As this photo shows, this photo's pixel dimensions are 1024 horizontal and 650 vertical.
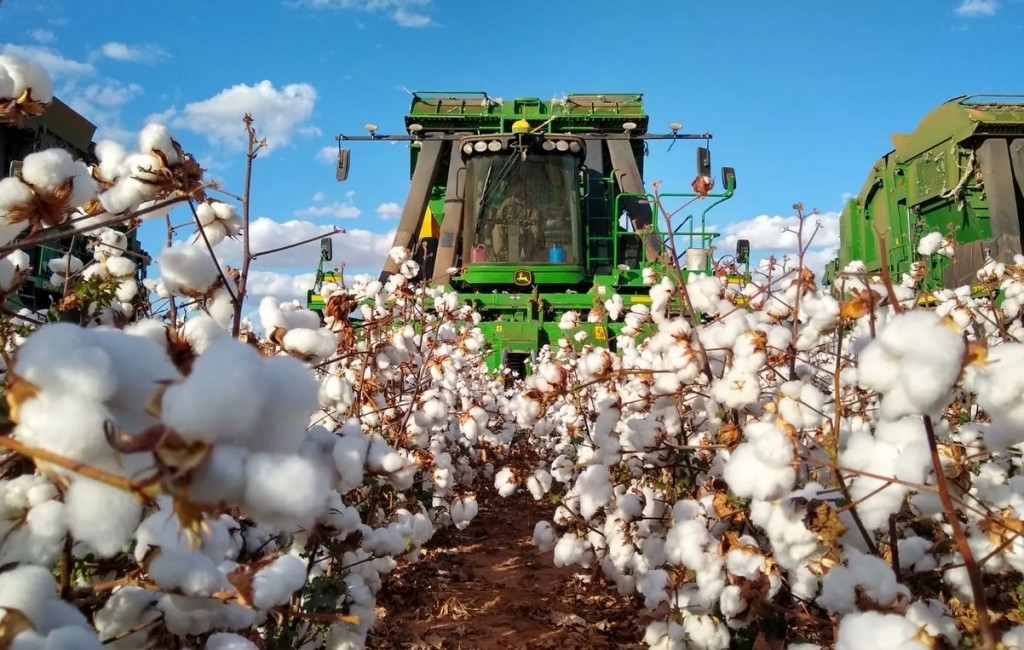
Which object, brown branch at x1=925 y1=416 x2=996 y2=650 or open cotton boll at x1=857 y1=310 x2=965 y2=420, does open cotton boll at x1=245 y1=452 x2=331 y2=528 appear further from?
brown branch at x1=925 y1=416 x2=996 y2=650

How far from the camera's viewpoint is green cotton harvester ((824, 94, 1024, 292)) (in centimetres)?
919

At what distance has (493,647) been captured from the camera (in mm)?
3480

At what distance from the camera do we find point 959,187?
9.82 meters

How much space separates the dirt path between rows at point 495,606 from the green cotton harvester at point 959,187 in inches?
235

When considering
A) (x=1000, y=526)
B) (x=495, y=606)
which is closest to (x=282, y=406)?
(x=1000, y=526)

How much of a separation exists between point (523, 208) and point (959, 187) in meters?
5.38

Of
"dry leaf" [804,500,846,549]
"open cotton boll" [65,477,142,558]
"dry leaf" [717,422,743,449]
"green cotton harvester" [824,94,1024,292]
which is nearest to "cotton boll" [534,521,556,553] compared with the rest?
"dry leaf" [717,422,743,449]

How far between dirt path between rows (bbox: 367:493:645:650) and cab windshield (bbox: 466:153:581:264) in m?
5.30

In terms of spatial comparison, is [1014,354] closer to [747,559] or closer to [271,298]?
[747,559]

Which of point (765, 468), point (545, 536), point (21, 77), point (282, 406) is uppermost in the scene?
point (21, 77)

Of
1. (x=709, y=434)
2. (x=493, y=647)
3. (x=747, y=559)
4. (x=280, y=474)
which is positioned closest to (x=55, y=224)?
(x=280, y=474)

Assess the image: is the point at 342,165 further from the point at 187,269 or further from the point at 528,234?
the point at 187,269

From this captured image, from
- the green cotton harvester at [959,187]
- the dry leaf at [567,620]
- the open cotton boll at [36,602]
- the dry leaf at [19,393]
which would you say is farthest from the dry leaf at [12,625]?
the green cotton harvester at [959,187]

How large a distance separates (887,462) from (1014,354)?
26cm
